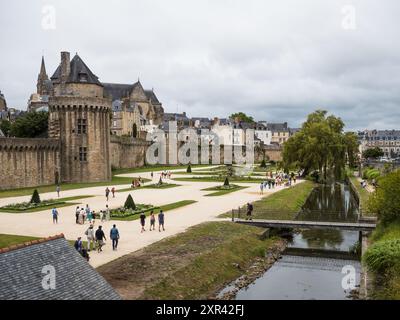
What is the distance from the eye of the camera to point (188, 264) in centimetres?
1867

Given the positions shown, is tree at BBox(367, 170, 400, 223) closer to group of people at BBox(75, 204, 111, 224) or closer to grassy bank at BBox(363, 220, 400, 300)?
grassy bank at BBox(363, 220, 400, 300)

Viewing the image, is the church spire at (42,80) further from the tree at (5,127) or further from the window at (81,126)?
the window at (81,126)

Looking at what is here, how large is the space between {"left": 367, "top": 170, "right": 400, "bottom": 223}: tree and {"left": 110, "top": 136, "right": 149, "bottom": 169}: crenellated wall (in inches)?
2254

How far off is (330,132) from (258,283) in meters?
49.1

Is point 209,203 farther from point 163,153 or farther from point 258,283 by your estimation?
point 163,153

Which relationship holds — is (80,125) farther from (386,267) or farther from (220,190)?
(386,267)

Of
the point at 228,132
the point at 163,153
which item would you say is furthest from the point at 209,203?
the point at 228,132

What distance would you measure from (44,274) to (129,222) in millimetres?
18995

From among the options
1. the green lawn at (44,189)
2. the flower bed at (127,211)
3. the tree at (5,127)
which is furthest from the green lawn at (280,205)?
the tree at (5,127)

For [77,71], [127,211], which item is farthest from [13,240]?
[77,71]

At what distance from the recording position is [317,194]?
51719 mm

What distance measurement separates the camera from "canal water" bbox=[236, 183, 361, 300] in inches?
695

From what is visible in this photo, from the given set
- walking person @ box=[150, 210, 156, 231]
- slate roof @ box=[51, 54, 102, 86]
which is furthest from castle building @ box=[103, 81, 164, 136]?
walking person @ box=[150, 210, 156, 231]

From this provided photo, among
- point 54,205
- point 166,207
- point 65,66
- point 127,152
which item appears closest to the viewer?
point 166,207
